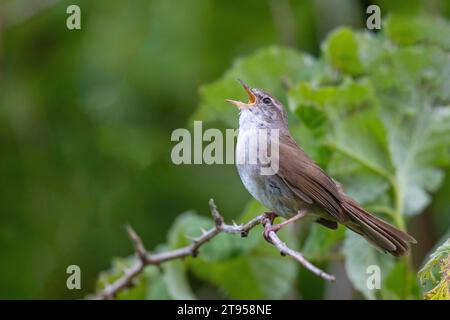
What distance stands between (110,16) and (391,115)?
3458 mm

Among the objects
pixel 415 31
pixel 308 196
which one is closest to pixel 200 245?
pixel 308 196

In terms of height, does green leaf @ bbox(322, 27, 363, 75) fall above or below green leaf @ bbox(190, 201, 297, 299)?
above

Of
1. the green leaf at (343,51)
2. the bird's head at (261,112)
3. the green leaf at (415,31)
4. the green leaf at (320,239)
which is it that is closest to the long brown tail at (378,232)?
the green leaf at (320,239)

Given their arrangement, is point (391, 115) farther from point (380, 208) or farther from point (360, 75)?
point (380, 208)

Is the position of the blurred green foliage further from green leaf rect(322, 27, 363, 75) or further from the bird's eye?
the bird's eye

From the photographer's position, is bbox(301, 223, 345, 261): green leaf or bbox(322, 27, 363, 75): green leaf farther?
bbox(322, 27, 363, 75): green leaf

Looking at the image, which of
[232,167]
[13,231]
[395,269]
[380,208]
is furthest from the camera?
[232,167]

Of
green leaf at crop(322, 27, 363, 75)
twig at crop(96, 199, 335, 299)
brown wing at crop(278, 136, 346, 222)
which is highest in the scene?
green leaf at crop(322, 27, 363, 75)

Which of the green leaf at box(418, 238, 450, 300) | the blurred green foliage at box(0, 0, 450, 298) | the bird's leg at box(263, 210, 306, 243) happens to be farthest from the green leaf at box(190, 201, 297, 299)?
the green leaf at box(418, 238, 450, 300)

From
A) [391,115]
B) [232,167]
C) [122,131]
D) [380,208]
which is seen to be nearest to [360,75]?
[391,115]

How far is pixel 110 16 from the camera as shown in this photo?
7844 mm

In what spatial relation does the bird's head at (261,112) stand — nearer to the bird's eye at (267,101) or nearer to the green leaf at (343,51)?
the bird's eye at (267,101)

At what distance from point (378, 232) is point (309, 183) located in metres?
0.43

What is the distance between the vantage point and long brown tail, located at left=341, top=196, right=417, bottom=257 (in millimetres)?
4242
